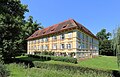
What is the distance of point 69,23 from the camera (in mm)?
41594

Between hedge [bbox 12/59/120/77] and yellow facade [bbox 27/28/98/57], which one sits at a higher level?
yellow facade [bbox 27/28/98/57]

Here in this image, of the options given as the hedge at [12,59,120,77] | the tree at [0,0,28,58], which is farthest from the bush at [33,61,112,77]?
the tree at [0,0,28,58]

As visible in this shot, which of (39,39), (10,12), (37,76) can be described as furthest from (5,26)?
(39,39)

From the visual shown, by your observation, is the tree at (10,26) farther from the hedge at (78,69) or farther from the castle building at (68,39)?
the castle building at (68,39)

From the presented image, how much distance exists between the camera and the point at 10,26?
30.4 meters

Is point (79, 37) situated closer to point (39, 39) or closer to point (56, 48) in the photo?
point (56, 48)

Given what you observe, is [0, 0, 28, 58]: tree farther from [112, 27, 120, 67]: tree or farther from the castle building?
[112, 27, 120, 67]: tree

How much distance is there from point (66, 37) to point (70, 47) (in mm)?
2867

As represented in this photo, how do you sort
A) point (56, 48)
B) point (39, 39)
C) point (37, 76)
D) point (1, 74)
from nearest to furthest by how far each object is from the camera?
point (1, 74)
point (37, 76)
point (56, 48)
point (39, 39)

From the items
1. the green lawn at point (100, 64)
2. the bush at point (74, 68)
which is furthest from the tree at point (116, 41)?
the green lawn at point (100, 64)

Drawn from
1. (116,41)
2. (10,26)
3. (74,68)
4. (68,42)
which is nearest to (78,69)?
(74,68)

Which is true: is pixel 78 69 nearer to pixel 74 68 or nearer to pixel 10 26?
pixel 74 68

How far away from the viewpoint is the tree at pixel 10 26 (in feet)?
96.2

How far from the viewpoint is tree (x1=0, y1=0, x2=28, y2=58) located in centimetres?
2934
